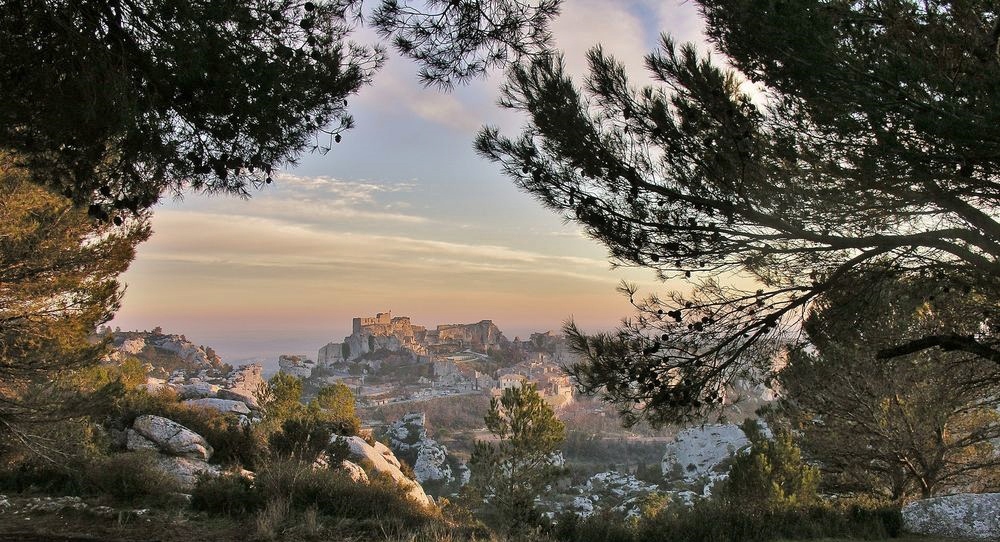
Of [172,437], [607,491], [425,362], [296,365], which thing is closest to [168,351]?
[296,365]

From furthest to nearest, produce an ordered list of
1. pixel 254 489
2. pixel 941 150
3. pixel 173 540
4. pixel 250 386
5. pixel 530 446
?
pixel 250 386, pixel 530 446, pixel 254 489, pixel 173 540, pixel 941 150

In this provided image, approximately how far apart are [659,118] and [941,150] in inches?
97.6

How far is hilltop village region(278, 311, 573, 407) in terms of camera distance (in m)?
87.4

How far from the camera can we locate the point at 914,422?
9.62 m

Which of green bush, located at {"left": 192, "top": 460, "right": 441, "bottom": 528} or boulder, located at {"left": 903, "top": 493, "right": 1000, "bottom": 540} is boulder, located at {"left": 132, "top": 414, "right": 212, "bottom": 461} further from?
boulder, located at {"left": 903, "top": 493, "right": 1000, "bottom": 540}

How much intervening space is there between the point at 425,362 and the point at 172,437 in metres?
99.9

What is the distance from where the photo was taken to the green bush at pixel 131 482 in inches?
270

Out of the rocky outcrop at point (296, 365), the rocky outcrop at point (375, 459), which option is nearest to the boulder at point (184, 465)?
the rocky outcrop at point (375, 459)

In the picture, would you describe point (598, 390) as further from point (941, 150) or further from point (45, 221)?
point (45, 221)

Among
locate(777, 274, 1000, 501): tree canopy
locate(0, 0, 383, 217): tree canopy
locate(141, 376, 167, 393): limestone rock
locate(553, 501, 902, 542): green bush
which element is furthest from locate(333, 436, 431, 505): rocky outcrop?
locate(0, 0, 383, 217): tree canopy

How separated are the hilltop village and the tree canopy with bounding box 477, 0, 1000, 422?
72608mm

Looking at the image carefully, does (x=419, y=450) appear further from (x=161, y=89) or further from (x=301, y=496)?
(x=161, y=89)

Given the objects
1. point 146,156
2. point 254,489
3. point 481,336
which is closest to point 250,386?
point 254,489

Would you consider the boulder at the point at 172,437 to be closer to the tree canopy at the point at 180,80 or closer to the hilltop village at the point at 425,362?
the tree canopy at the point at 180,80
